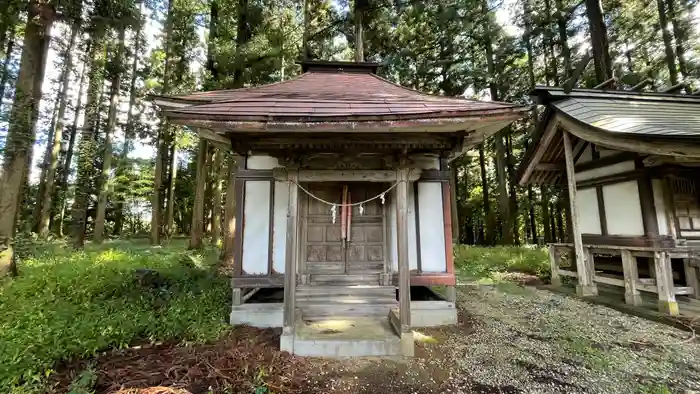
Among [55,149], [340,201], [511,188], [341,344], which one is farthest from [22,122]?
[511,188]

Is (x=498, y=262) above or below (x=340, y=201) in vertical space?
below

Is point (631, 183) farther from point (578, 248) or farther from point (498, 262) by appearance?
point (498, 262)

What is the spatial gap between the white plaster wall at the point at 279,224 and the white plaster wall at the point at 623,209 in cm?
680

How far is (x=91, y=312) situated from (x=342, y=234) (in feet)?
12.6

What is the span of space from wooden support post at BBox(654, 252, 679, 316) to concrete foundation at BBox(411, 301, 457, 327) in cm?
375

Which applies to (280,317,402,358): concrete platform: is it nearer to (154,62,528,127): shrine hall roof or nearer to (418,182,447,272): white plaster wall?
(418,182,447,272): white plaster wall

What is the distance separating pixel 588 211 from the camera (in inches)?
280

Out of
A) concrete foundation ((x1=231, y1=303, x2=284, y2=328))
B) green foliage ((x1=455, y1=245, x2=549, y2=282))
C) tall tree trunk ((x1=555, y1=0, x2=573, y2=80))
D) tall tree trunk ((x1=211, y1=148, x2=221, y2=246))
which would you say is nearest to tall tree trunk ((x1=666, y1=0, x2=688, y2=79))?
tall tree trunk ((x1=555, y1=0, x2=573, y2=80))

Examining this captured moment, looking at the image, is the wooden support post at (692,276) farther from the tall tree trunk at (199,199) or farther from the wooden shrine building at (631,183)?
the tall tree trunk at (199,199)

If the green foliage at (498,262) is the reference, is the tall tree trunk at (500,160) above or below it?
above

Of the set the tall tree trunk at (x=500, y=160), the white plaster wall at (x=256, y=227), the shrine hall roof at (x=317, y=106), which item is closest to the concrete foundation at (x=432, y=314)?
the white plaster wall at (x=256, y=227)

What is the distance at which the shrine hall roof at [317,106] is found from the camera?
3525 millimetres

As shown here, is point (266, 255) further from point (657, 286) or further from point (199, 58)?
point (199, 58)

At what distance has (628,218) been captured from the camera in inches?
241
